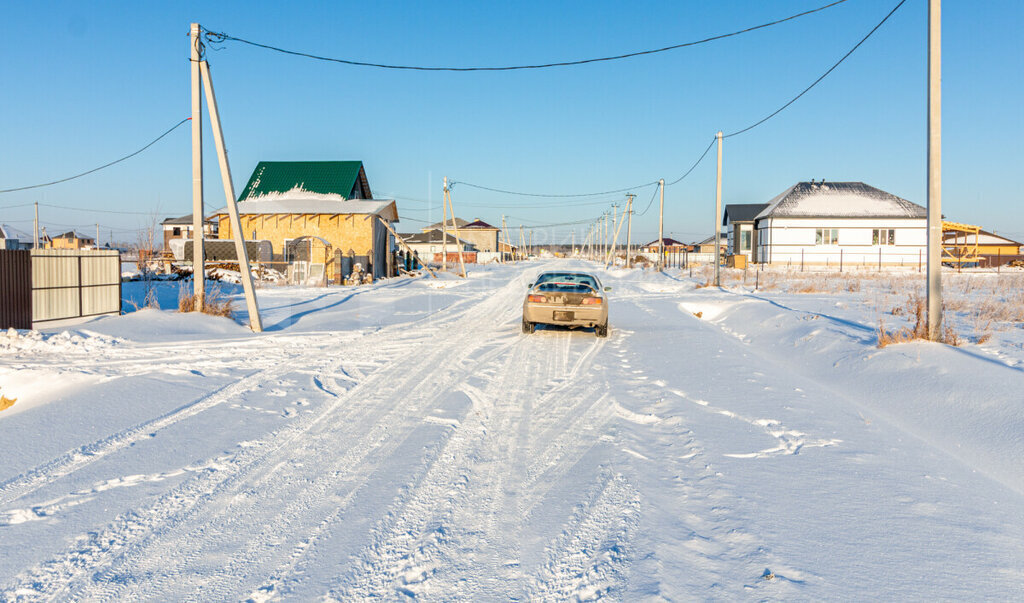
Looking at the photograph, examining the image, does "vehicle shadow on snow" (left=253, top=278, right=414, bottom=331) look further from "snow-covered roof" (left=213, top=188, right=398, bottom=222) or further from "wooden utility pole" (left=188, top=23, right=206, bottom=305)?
"snow-covered roof" (left=213, top=188, right=398, bottom=222)

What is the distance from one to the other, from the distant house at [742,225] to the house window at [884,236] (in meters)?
12.3

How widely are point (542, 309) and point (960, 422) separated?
817 centimetres

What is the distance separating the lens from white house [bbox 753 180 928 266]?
5019 centimetres

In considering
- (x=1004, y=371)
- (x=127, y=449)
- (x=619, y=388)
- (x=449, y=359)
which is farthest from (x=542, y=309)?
(x=127, y=449)

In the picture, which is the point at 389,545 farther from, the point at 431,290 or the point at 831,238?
the point at 831,238

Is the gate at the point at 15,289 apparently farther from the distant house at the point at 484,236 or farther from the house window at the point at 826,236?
the distant house at the point at 484,236

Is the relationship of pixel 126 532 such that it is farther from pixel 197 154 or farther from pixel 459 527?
pixel 197 154

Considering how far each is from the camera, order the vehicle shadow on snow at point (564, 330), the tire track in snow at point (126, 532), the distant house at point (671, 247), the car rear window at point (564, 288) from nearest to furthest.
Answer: the tire track in snow at point (126, 532) → the car rear window at point (564, 288) → the vehicle shadow on snow at point (564, 330) → the distant house at point (671, 247)

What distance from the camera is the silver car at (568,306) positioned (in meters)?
13.5

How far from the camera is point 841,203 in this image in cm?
5206

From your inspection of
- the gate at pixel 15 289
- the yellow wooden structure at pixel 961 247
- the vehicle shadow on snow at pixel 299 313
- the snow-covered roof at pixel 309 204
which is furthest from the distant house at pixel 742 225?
the gate at pixel 15 289

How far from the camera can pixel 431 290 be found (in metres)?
30.9

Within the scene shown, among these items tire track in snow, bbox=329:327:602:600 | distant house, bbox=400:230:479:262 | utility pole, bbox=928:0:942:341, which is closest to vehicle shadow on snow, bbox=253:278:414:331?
tire track in snow, bbox=329:327:602:600

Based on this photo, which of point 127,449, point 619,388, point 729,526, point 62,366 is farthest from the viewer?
point 62,366
